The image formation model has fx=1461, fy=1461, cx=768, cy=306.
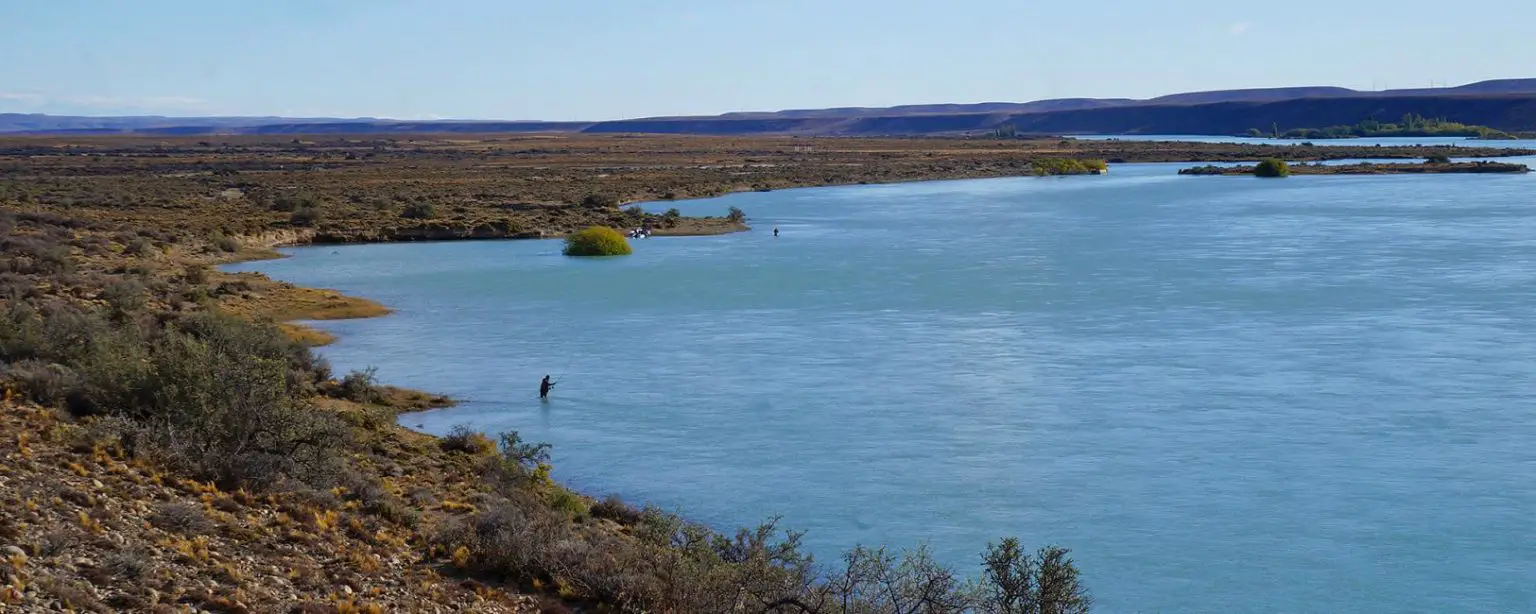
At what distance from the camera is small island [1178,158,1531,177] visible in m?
79.3

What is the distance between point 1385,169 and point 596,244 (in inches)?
2283

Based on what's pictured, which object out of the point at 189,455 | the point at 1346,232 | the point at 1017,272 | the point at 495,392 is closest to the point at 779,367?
the point at 495,392

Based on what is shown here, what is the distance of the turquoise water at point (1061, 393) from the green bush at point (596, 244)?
84 centimetres

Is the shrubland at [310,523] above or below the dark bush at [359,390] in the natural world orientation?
above

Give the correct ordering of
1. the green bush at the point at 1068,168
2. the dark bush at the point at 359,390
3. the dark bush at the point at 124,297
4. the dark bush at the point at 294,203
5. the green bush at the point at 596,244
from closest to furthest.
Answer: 1. the dark bush at the point at 359,390
2. the dark bush at the point at 124,297
3. the green bush at the point at 596,244
4. the dark bush at the point at 294,203
5. the green bush at the point at 1068,168

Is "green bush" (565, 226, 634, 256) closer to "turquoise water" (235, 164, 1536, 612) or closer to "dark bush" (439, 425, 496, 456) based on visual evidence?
"turquoise water" (235, 164, 1536, 612)

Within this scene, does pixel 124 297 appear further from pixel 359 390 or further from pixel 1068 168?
pixel 1068 168

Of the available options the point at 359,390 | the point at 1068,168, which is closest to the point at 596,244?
the point at 359,390

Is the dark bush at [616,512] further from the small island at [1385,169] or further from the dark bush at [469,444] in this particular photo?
the small island at [1385,169]

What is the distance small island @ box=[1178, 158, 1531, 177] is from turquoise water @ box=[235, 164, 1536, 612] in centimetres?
4264

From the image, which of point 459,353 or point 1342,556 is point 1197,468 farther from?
point 459,353

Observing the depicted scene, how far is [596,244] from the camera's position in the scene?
39625mm

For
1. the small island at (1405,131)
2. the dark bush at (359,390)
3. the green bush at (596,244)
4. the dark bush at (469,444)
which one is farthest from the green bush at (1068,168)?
the small island at (1405,131)

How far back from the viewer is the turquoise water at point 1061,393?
13.2 meters
